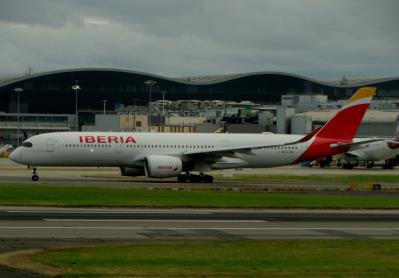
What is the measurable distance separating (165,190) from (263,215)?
582 inches

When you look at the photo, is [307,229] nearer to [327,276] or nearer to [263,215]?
[263,215]

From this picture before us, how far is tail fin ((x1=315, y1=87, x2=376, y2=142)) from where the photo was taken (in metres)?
68.0

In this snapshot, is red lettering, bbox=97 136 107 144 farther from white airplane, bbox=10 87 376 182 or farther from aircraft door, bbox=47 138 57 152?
aircraft door, bbox=47 138 57 152

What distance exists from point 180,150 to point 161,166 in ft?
13.6

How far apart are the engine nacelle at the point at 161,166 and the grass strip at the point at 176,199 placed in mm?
11295

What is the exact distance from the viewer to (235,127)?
120 m

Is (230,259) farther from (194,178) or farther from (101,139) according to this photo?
(194,178)

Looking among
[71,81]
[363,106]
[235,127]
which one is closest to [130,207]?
[363,106]

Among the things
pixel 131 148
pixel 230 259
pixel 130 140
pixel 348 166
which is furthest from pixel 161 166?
pixel 348 166

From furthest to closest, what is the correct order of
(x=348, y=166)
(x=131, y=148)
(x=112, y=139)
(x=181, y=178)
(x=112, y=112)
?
1. (x=112, y=112)
2. (x=348, y=166)
3. (x=181, y=178)
4. (x=131, y=148)
5. (x=112, y=139)

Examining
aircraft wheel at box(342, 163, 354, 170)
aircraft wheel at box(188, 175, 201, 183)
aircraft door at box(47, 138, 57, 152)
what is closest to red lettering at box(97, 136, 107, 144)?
aircraft door at box(47, 138, 57, 152)

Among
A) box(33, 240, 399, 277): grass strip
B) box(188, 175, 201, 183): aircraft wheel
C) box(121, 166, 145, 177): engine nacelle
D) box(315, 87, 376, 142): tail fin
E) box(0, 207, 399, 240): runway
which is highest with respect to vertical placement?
box(315, 87, 376, 142): tail fin

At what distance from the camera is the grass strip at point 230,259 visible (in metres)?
20.2

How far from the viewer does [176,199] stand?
141ft
